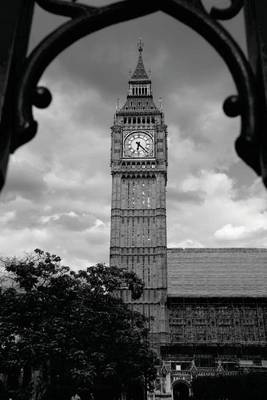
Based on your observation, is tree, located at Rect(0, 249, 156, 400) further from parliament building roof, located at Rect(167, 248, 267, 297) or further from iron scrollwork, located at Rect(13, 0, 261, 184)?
parliament building roof, located at Rect(167, 248, 267, 297)

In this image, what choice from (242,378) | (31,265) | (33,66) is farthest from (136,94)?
(33,66)

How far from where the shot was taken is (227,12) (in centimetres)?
226

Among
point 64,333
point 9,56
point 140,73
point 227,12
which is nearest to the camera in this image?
point 9,56

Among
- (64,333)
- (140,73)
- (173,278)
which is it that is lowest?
(64,333)

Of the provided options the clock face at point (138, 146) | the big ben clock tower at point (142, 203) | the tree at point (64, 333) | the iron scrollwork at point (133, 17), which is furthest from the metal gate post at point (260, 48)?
the clock face at point (138, 146)

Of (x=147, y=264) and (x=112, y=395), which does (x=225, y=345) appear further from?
(x=112, y=395)

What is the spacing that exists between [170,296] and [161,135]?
19.8m

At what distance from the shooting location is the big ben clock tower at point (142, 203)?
49744 mm

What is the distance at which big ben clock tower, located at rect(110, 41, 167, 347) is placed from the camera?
163 feet

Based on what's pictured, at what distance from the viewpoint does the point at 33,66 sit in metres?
2.16

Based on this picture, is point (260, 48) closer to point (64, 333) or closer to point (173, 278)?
point (64, 333)

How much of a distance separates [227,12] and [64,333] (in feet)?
52.0

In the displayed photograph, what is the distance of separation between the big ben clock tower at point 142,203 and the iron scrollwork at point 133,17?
47304mm

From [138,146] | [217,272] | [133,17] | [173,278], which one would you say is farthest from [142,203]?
[133,17]
